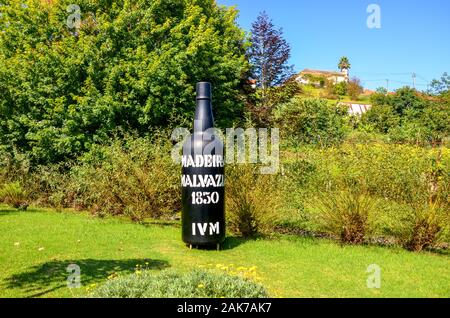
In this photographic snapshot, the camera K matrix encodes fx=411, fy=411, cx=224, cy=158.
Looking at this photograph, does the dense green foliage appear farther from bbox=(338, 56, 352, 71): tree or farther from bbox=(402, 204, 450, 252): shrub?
bbox=(338, 56, 352, 71): tree

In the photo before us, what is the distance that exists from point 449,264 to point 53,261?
27.1ft

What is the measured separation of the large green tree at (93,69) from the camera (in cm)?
1978

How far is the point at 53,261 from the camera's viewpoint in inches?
332

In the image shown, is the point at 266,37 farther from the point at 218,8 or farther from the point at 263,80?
the point at 218,8

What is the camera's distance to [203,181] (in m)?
9.38

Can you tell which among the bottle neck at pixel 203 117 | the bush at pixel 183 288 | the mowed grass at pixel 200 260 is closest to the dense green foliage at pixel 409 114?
the mowed grass at pixel 200 260

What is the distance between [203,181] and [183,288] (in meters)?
4.36

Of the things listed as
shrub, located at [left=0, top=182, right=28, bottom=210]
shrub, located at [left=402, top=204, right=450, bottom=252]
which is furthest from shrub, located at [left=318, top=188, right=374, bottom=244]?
shrub, located at [left=0, top=182, right=28, bottom=210]

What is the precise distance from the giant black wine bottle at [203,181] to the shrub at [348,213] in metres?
2.79

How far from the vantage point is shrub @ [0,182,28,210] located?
54.1 feet

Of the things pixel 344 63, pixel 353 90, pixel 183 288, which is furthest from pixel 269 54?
pixel 344 63

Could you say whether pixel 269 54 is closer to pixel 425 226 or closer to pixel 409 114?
pixel 425 226

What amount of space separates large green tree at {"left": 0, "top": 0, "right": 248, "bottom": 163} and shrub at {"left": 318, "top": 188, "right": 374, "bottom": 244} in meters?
9.99

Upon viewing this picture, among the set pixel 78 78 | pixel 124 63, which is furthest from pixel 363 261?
pixel 78 78
